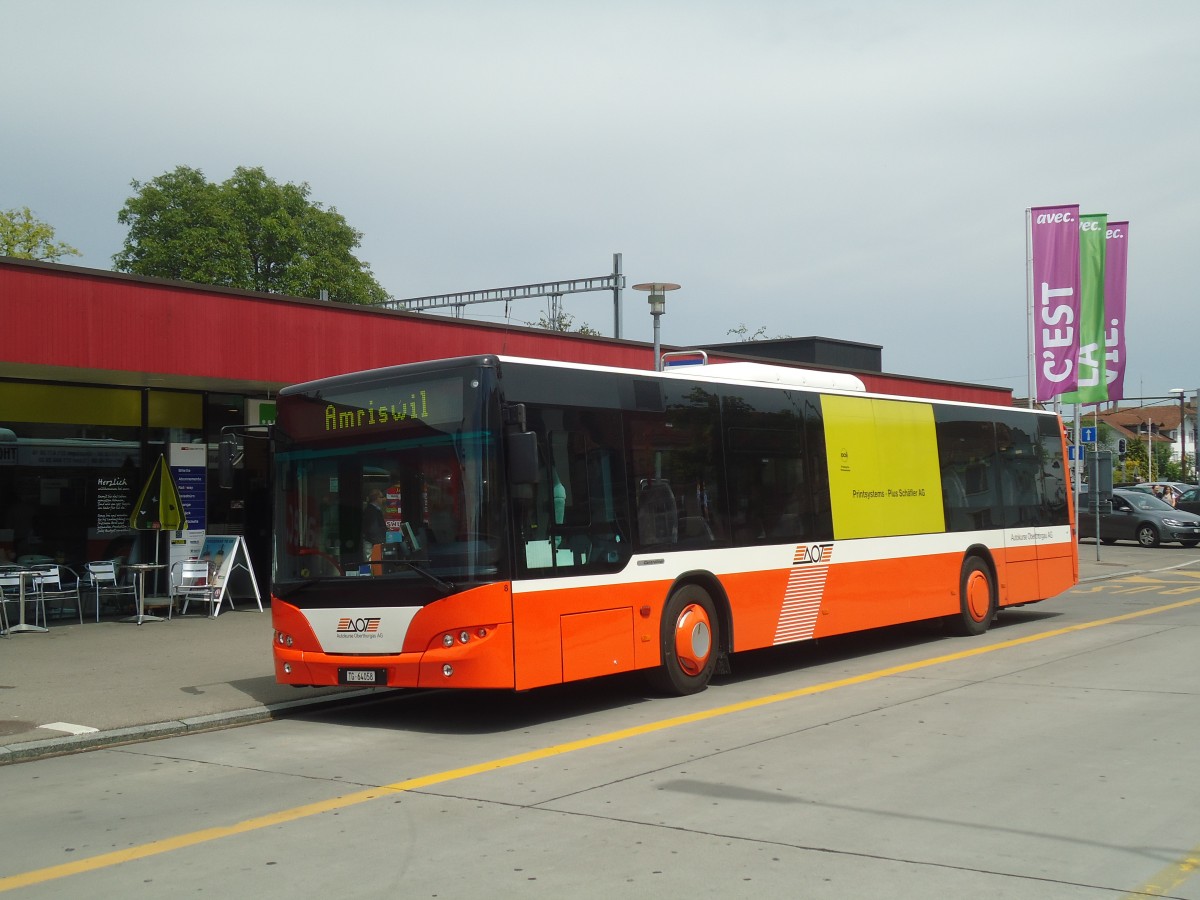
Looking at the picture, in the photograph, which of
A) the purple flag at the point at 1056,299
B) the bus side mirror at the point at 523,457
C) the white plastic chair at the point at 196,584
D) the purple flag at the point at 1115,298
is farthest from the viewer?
the purple flag at the point at 1115,298

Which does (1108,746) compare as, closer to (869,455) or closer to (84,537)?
(869,455)

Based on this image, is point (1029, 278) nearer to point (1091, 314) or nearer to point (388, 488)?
point (1091, 314)

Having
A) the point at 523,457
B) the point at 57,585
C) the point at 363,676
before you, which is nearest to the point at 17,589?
the point at 57,585

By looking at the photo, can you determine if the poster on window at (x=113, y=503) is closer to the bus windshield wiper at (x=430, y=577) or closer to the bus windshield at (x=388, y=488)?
the bus windshield at (x=388, y=488)

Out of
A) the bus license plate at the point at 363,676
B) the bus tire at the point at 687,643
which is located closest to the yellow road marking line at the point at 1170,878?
the bus tire at the point at 687,643

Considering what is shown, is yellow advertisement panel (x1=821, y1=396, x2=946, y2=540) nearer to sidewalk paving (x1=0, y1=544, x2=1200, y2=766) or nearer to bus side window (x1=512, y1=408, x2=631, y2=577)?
bus side window (x1=512, y1=408, x2=631, y2=577)

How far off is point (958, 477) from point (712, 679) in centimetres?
527

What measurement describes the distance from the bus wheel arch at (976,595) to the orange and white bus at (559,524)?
88.7 inches

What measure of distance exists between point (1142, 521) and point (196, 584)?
29.7 m

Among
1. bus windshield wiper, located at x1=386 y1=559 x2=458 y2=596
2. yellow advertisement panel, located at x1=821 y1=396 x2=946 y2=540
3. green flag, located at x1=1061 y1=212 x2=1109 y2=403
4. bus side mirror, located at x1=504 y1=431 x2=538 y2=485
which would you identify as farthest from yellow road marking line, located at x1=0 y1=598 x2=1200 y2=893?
green flag, located at x1=1061 y1=212 x2=1109 y2=403

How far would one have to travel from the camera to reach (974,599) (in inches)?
632

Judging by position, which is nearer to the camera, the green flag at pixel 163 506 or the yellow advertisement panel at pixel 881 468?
the yellow advertisement panel at pixel 881 468

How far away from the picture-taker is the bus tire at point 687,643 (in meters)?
11.2

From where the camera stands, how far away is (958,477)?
16.1 meters
